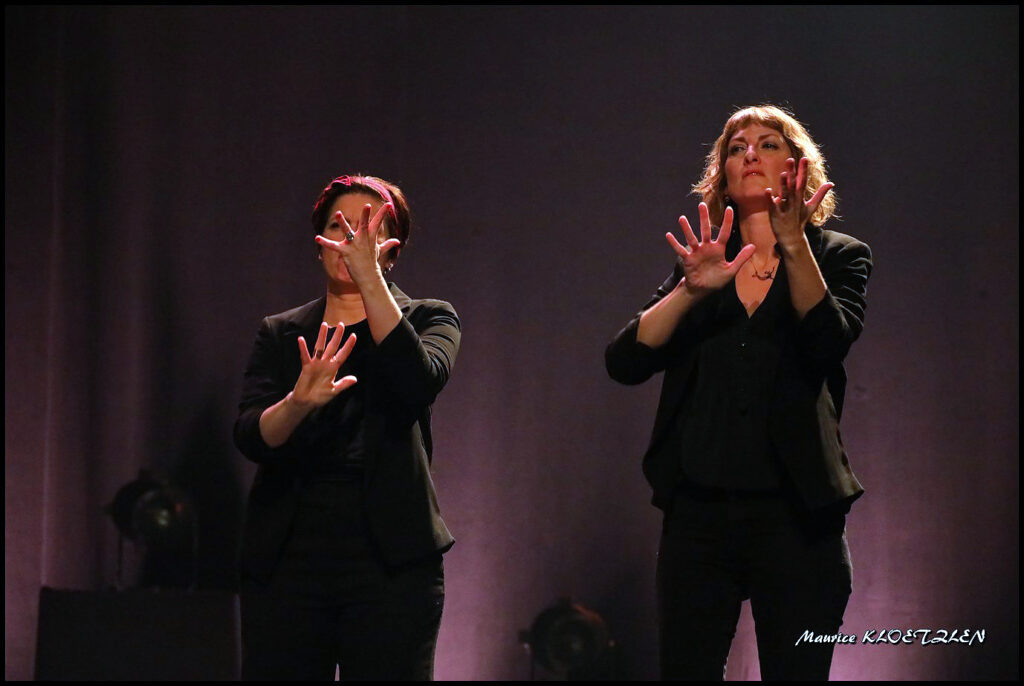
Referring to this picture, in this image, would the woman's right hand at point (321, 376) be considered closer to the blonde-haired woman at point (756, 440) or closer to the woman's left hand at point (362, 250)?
the woman's left hand at point (362, 250)

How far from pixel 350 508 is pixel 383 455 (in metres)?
0.11

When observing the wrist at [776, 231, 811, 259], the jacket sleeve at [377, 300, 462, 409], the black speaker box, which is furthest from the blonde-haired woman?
the black speaker box

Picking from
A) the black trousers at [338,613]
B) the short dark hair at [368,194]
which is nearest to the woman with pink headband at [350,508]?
the black trousers at [338,613]

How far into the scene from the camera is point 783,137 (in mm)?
2031

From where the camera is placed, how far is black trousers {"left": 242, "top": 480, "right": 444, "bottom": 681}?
70.7 inches

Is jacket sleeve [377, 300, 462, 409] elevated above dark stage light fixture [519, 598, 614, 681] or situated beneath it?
elevated above

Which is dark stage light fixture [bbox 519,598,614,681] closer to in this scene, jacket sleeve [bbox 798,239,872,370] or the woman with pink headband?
the woman with pink headband

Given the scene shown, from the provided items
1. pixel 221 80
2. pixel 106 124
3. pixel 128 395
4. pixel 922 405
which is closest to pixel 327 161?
pixel 221 80

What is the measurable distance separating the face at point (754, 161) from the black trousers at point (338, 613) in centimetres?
93

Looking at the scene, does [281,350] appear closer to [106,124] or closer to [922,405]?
[106,124]

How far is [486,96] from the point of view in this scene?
364cm

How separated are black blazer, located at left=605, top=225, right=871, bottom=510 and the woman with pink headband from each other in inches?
15.9

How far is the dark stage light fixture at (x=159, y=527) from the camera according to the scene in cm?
330

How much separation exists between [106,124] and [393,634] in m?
2.46
